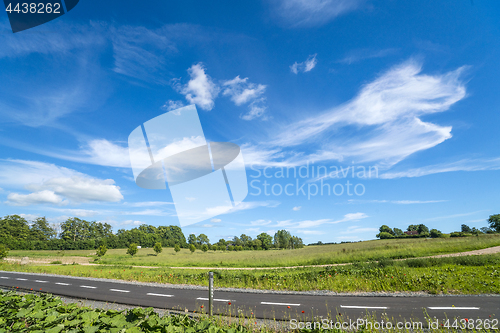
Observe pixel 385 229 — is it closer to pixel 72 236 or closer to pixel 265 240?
pixel 265 240

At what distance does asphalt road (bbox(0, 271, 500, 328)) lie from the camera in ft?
24.7

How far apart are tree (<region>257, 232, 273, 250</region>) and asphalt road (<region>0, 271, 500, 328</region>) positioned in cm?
11257

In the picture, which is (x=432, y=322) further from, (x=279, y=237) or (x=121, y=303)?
(x=279, y=237)

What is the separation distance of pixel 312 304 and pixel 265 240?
396 feet

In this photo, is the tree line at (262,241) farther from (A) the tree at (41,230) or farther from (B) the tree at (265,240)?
(A) the tree at (41,230)

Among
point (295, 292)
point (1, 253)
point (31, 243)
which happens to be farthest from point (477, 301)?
point (31, 243)

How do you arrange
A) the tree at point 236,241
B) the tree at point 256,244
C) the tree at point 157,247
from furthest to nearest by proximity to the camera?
the tree at point 236,241
the tree at point 256,244
the tree at point 157,247

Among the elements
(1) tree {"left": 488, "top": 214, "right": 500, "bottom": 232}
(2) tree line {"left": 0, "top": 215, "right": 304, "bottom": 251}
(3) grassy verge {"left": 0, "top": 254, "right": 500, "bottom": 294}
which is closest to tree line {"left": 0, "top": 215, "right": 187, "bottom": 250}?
(2) tree line {"left": 0, "top": 215, "right": 304, "bottom": 251}

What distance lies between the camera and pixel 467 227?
332 ft

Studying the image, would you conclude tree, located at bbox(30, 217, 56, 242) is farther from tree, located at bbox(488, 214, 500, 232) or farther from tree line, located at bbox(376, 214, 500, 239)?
tree, located at bbox(488, 214, 500, 232)

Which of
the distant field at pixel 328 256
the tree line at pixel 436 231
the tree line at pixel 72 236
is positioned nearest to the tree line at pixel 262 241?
the tree line at pixel 72 236

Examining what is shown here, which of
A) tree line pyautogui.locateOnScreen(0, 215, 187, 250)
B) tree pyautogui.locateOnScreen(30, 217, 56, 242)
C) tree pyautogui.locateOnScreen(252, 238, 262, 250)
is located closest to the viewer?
tree line pyautogui.locateOnScreen(0, 215, 187, 250)

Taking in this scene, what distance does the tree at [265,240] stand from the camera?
12029cm

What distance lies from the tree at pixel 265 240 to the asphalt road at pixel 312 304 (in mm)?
112574
